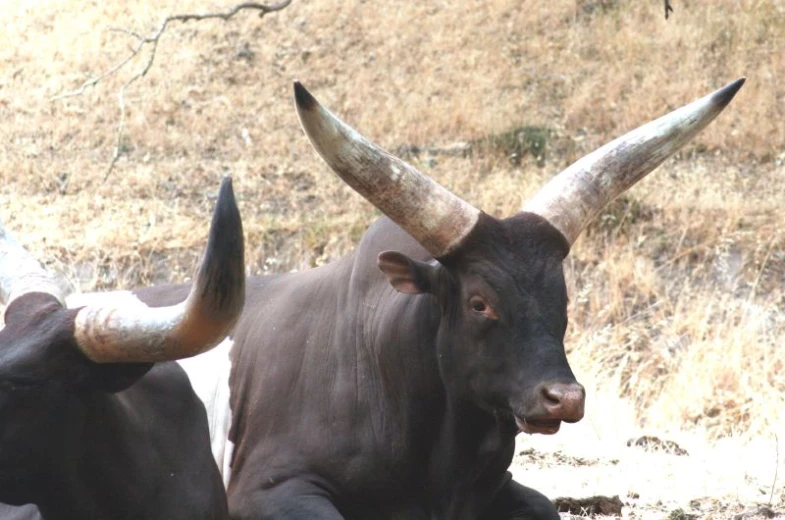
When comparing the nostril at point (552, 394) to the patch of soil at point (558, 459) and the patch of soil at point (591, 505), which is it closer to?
the patch of soil at point (591, 505)

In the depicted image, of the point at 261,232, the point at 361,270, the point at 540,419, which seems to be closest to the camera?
the point at 540,419

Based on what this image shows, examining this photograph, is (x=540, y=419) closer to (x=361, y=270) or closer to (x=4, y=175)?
(x=361, y=270)

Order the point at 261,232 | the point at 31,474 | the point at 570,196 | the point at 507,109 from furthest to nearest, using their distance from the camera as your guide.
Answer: the point at 507,109
the point at 261,232
the point at 570,196
the point at 31,474

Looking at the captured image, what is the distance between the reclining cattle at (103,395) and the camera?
139 inches

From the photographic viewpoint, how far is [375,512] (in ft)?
17.8

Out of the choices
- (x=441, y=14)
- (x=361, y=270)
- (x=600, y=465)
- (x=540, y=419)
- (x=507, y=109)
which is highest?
(x=441, y=14)

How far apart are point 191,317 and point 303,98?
1241 mm

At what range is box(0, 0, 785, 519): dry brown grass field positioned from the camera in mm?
10211

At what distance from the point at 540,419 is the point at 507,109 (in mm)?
12016

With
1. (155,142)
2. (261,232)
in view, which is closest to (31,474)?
(261,232)

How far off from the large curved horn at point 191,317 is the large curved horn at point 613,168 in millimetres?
1947

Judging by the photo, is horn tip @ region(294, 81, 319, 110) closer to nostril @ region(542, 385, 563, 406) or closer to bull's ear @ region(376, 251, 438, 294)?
bull's ear @ region(376, 251, 438, 294)

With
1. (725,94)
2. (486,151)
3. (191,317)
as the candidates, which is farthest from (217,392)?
(486,151)

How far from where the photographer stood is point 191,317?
139 inches
